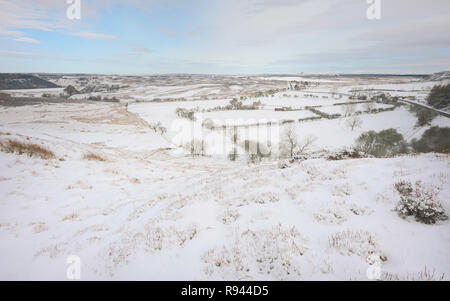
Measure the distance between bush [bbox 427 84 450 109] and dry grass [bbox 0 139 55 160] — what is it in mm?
133990

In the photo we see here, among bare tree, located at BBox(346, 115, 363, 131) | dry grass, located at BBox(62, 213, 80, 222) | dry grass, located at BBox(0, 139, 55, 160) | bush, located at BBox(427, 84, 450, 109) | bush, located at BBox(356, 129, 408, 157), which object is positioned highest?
bush, located at BBox(427, 84, 450, 109)

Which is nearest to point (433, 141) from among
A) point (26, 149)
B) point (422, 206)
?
point (422, 206)

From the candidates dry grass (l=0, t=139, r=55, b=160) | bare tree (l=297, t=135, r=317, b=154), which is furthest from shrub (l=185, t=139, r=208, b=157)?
dry grass (l=0, t=139, r=55, b=160)

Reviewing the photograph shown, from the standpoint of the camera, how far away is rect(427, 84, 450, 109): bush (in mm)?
93275

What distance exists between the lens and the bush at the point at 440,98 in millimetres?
93275

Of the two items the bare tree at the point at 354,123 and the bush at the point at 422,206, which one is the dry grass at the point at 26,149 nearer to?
the bush at the point at 422,206

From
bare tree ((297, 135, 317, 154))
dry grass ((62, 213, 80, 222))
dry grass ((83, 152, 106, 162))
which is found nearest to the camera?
dry grass ((62, 213, 80, 222))

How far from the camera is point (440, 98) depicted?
97.3 metres

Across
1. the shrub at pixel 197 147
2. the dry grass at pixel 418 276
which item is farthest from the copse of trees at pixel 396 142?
the dry grass at pixel 418 276

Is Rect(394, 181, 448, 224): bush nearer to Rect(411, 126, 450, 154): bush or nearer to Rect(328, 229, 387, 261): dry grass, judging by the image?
Rect(328, 229, 387, 261): dry grass

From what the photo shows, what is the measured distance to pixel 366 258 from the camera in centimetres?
526

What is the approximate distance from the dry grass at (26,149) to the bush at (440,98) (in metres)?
134

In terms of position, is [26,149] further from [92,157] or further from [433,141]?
[433,141]
